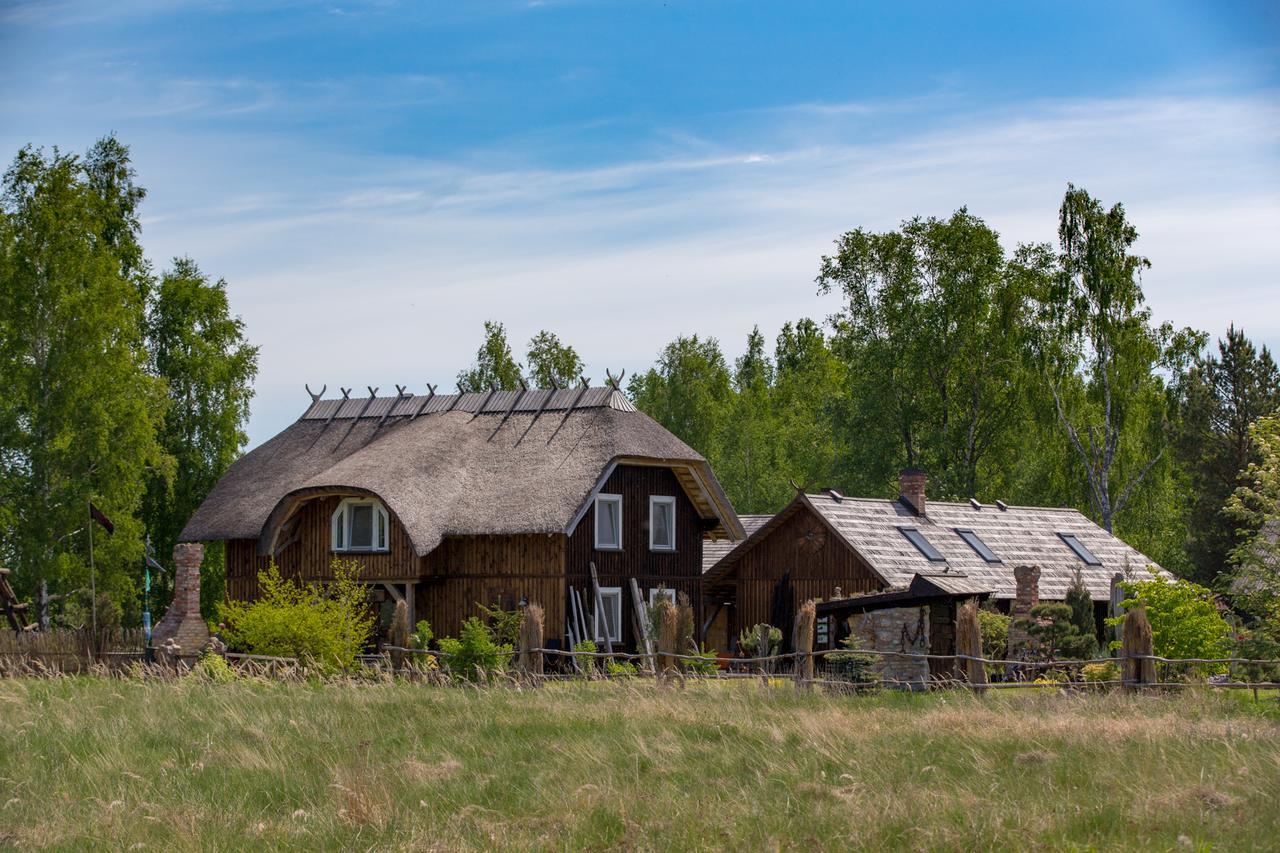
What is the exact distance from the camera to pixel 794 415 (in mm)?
64438

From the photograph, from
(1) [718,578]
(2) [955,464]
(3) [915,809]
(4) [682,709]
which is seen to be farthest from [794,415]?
(3) [915,809]

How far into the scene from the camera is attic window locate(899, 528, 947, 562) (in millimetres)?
34750

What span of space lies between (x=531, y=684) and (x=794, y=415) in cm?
4374

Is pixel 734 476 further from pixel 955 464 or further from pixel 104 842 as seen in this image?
pixel 104 842

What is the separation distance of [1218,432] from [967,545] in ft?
71.9

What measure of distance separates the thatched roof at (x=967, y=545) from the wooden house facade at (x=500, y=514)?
2611mm

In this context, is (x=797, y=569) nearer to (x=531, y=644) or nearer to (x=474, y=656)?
(x=474, y=656)

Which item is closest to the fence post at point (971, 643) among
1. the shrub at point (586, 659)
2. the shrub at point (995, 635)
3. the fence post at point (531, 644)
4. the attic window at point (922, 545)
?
the shrub at point (586, 659)

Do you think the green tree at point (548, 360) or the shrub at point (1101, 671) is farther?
the green tree at point (548, 360)

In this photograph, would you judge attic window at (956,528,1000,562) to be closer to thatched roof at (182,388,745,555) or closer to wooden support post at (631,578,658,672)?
thatched roof at (182,388,745,555)

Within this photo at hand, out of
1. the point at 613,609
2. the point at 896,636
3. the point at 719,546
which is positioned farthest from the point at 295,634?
the point at 719,546

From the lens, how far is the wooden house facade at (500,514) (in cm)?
3331

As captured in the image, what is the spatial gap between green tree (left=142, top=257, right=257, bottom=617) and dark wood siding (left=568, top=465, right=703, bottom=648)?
15.1 meters

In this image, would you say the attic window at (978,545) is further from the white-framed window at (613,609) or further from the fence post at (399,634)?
the fence post at (399,634)
